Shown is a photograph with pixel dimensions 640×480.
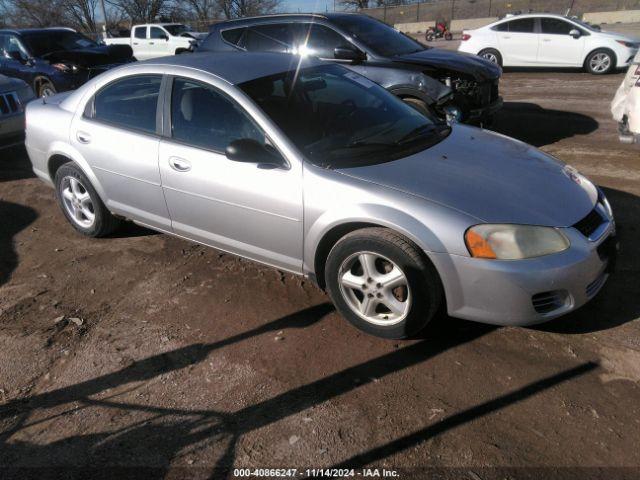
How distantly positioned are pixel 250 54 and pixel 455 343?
2.74m

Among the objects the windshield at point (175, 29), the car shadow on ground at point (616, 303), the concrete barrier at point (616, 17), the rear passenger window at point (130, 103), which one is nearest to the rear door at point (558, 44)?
the car shadow on ground at point (616, 303)

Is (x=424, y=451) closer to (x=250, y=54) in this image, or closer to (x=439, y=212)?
(x=439, y=212)

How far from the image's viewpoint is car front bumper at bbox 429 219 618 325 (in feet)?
9.16

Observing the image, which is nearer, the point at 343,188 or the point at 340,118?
the point at 343,188

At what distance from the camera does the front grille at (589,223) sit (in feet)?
9.86

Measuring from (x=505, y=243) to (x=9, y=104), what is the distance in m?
7.13

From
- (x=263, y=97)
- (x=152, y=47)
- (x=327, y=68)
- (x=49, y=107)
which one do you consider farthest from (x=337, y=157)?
(x=152, y=47)

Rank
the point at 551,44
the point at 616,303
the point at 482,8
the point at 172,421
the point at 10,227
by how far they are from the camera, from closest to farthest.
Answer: the point at 172,421 → the point at 616,303 → the point at 10,227 → the point at 551,44 → the point at 482,8

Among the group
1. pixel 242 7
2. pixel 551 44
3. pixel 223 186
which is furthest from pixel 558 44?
pixel 242 7

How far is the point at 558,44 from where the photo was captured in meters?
12.8

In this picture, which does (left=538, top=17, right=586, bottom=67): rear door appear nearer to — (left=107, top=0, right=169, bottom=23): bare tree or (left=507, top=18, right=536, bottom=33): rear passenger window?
(left=507, top=18, right=536, bottom=33): rear passenger window

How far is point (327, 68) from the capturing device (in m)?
4.25

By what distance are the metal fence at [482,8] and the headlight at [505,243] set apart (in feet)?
144

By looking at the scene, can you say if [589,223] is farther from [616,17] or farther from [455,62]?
[616,17]
